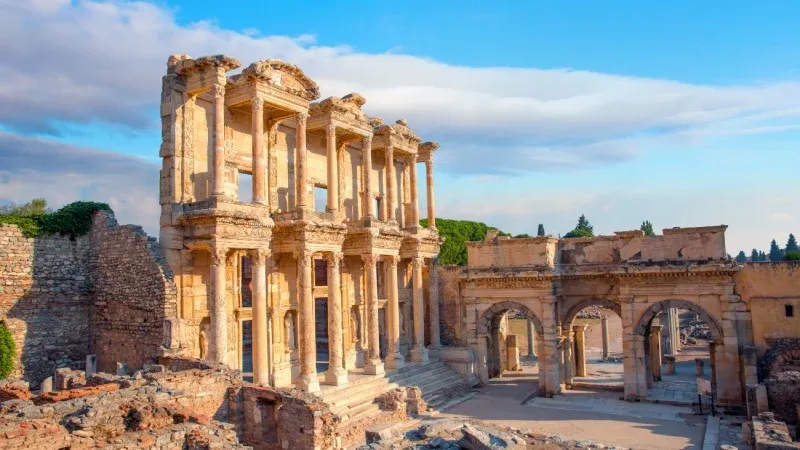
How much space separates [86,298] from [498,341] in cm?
1896

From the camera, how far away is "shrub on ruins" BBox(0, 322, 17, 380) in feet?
61.2

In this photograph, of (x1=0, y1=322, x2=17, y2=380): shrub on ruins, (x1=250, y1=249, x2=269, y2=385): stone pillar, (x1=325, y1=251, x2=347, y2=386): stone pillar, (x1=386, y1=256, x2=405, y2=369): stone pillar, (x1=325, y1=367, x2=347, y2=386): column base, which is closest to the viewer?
(x1=0, y1=322, x2=17, y2=380): shrub on ruins

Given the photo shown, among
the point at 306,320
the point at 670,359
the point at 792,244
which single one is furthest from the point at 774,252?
the point at 306,320

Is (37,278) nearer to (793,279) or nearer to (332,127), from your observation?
(332,127)

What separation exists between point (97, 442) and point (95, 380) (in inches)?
165

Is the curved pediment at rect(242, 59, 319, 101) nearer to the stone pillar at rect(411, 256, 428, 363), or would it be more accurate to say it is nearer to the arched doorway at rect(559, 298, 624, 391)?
the stone pillar at rect(411, 256, 428, 363)

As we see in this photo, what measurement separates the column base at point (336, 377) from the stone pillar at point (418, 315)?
20.0 feet

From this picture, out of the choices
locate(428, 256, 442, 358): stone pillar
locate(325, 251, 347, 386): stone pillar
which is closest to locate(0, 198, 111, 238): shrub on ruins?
locate(325, 251, 347, 386): stone pillar

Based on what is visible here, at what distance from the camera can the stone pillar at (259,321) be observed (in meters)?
19.6

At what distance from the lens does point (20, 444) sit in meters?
9.73

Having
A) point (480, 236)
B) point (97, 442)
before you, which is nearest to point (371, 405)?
point (97, 442)

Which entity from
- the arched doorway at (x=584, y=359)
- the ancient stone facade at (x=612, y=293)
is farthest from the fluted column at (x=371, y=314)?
the arched doorway at (x=584, y=359)

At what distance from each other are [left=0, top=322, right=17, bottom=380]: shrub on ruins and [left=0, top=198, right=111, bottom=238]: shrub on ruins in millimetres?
3176

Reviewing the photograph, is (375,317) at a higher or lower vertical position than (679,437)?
higher
